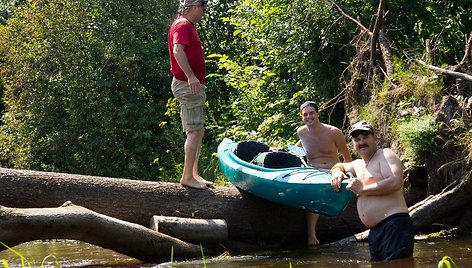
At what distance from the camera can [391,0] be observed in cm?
1105

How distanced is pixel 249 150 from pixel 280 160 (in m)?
0.72

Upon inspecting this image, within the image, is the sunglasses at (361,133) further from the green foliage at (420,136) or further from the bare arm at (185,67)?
the green foliage at (420,136)

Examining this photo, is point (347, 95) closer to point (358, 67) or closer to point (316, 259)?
point (358, 67)

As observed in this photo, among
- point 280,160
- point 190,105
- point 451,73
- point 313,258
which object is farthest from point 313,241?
point 451,73

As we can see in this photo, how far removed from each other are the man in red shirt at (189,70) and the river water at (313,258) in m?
1.20

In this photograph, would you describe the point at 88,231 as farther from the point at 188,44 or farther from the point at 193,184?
the point at 188,44

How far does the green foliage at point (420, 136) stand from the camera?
26.4 feet

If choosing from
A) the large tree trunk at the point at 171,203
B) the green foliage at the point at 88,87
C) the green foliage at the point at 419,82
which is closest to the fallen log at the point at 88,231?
the large tree trunk at the point at 171,203

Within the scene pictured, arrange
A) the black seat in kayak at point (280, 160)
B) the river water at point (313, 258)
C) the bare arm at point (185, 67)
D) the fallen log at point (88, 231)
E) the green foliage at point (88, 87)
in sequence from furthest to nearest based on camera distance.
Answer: the green foliage at point (88, 87)
the black seat in kayak at point (280, 160)
the bare arm at point (185, 67)
the fallen log at point (88, 231)
the river water at point (313, 258)

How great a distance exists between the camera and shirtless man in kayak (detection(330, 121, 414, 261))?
559cm

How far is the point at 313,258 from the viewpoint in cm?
675

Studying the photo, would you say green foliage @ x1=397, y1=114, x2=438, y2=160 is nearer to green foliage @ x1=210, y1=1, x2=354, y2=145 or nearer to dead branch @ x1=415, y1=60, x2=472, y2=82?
dead branch @ x1=415, y1=60, x2=472, y2=82

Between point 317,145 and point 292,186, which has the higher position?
point 317,145

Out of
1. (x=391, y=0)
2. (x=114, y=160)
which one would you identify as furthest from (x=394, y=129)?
(x=114, y=160)
